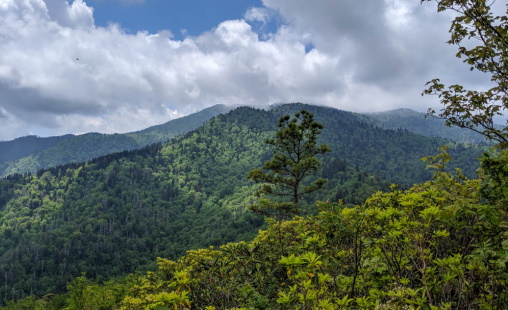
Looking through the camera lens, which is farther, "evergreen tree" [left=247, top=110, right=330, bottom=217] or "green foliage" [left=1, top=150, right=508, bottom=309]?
"evergreen tree" [left=247, top=110, right=330, bottom=217]

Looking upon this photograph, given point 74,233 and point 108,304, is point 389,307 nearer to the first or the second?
point 108,304

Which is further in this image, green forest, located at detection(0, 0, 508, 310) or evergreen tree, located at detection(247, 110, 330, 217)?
evergreen tree, located at detection(247, 110, 330, 217)

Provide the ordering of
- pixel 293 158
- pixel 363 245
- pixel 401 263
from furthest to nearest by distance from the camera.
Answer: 1. pixel 293 158
2. pixel 363 245
3. pixel 401 263

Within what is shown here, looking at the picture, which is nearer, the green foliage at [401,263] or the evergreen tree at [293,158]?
the green foliage at [401,263]

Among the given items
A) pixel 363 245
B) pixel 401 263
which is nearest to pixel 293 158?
pixel 363 245

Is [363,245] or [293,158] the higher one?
[293,158]

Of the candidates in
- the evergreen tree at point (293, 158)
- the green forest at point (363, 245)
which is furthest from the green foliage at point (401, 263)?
the evergreen tree at point (293, 158)

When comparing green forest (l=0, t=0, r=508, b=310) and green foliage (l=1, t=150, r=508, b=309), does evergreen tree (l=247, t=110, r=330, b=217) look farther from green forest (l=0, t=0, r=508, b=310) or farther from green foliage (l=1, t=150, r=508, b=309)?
green foliage (l=1, t=150, r=508, b=309)

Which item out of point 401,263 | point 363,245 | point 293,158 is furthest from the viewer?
point 293,158

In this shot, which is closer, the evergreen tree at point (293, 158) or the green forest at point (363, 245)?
the green forest at point (363, 245)

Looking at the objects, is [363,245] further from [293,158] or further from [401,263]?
[293,158]

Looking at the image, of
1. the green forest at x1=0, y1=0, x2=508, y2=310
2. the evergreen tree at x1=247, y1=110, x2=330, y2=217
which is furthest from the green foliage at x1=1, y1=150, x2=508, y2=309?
the evergreen tree at x1=247, y1=110, x2=330, y2=217

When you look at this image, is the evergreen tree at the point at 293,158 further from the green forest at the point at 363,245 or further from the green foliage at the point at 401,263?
the green foliage at the point at 401,263

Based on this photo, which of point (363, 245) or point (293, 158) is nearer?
point (363, 245)
